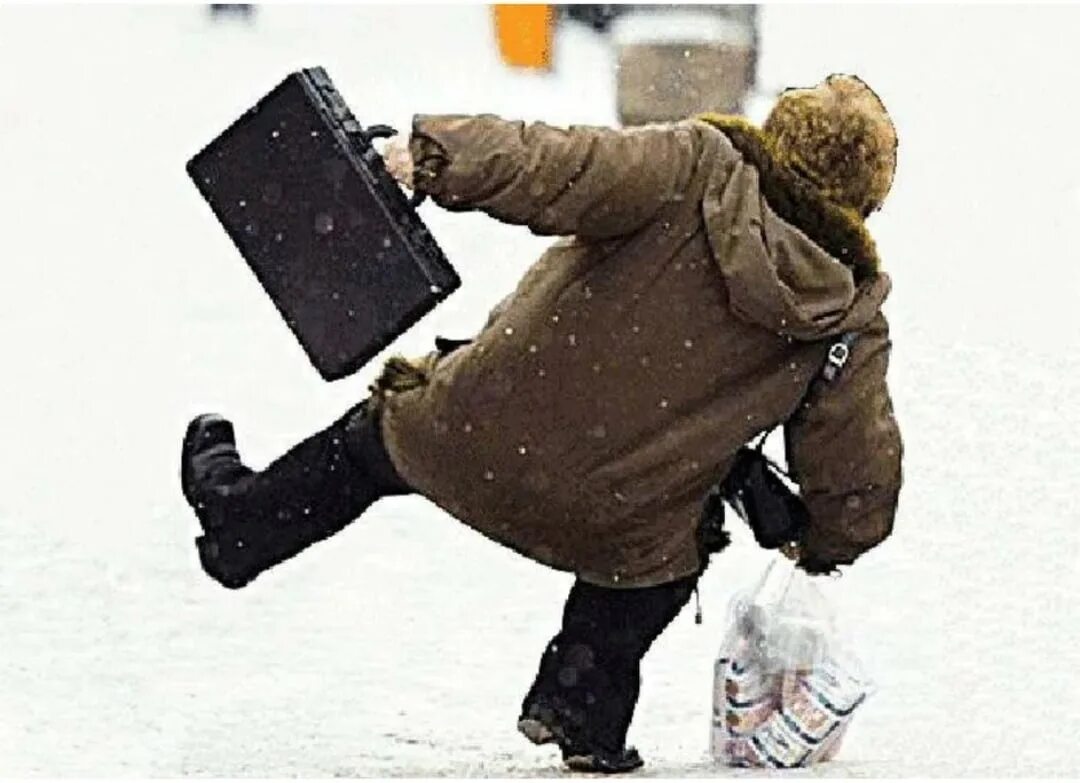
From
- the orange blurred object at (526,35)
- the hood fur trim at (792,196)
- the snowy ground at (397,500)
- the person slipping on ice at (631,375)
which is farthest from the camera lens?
the orange blurred object at (526,35)

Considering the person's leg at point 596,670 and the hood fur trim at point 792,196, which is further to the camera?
the person's leg at point 596,670

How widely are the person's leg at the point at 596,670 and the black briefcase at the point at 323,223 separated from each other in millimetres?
677

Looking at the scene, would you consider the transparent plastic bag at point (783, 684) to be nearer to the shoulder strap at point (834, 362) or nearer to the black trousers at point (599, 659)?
the black trousers at point (599, 659)

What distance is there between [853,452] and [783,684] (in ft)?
1.88

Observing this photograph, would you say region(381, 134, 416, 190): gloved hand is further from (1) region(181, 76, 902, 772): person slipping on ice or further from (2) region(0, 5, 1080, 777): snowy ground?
(2) region(0, 5, 1080, 777): snowy ground

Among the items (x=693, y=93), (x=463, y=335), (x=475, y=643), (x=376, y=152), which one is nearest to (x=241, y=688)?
(x=475, y=643)

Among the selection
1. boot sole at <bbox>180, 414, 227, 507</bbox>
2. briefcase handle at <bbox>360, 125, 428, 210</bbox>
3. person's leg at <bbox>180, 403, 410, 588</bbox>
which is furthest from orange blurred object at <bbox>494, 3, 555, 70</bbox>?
briefcase handle at <bbox>360, 125, 428, 210</bbox>

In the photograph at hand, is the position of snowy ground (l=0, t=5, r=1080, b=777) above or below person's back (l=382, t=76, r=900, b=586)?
below

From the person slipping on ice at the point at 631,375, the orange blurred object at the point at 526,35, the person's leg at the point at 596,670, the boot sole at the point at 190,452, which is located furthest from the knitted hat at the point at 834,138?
the orange blurred object at the point at 526,35

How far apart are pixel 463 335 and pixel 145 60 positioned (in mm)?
4175

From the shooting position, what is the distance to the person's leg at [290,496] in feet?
16.5

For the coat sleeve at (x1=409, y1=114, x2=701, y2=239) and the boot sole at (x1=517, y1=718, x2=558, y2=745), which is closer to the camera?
the coat sleeve at (x1=409, y1=114, x2=701, y2=239)

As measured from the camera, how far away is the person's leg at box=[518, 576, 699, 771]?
5.04 m

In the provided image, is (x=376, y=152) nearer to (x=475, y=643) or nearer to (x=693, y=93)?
(x=475, y=643)
